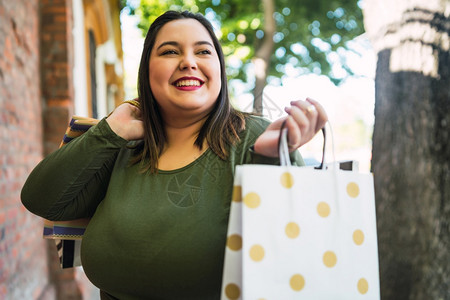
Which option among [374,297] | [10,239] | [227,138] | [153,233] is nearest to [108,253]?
[153,233]

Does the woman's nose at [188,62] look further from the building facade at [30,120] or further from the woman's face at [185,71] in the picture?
the building facade at [30,120]

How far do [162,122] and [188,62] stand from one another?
0.28 m

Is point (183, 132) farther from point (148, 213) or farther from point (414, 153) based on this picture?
point (414, 153)

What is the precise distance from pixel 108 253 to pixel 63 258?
0.48 metres

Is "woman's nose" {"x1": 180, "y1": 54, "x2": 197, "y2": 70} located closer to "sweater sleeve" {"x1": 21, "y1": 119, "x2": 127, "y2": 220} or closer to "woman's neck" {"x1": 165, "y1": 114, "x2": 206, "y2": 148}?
"woman's neck" {"x1": 165, "y1": 114, "x2": 206, "y2": 148}

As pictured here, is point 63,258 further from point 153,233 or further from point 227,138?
point 227,138

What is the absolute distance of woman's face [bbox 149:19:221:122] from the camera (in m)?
1.63

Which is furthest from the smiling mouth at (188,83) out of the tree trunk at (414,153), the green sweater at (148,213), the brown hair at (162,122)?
the tree trunk at (414,153)

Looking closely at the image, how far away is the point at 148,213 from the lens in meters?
1.50

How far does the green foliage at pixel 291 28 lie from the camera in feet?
32.4

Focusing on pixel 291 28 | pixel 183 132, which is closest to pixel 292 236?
pixel 183 132

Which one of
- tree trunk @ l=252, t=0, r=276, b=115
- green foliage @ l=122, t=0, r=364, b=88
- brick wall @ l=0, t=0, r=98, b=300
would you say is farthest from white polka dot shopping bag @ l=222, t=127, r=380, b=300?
green foliage @ l=122, t=0, r=364, b=88

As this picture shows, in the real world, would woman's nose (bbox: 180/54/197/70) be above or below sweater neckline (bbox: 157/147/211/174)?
above

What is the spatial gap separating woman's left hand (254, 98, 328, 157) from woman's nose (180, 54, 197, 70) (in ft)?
1.27
